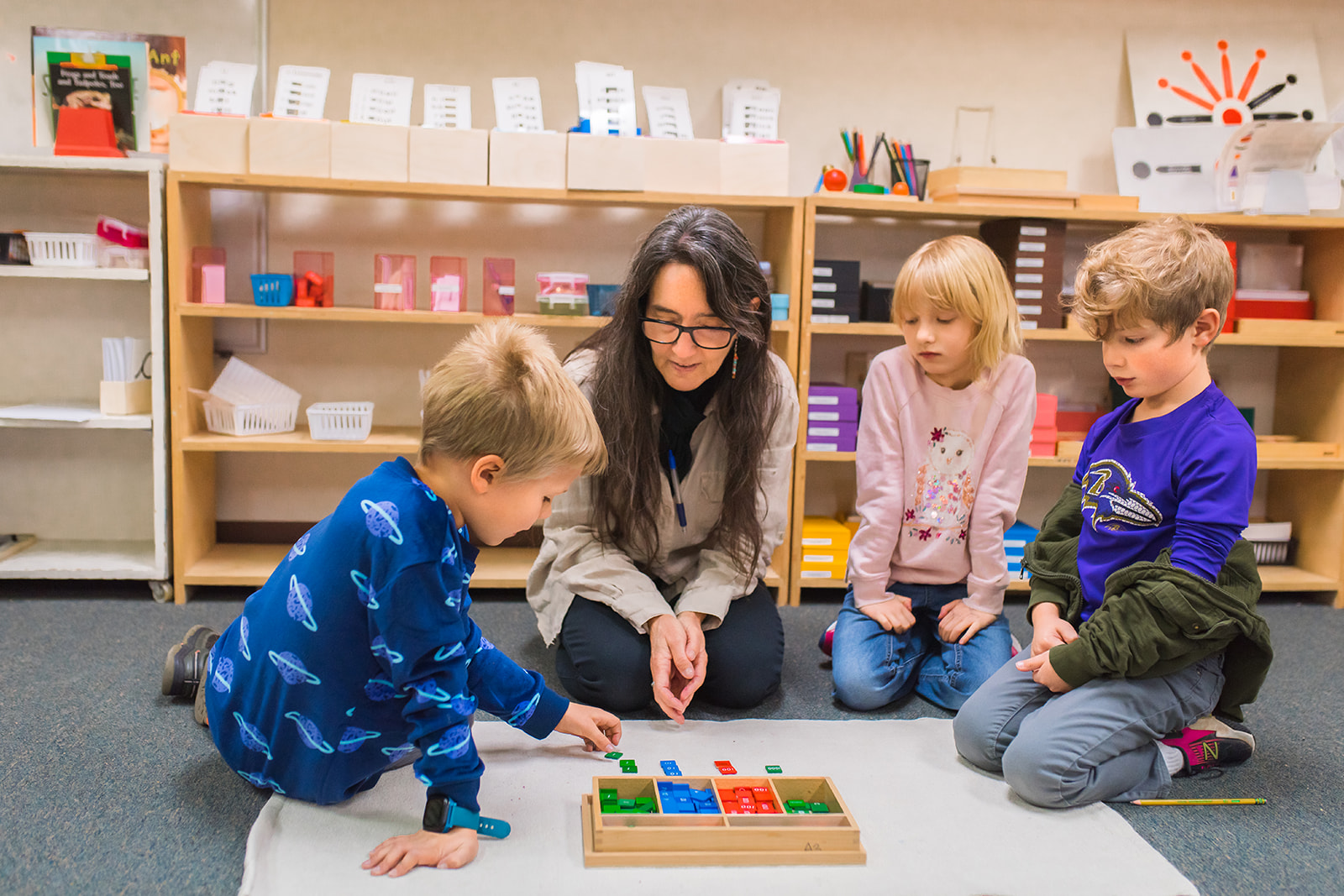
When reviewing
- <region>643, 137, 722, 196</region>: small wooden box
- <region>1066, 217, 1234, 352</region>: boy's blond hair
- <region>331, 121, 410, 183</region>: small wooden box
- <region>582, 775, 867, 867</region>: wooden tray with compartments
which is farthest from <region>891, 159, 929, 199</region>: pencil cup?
<region>582, 775, 867, 867</region>: wooden tray with compartments

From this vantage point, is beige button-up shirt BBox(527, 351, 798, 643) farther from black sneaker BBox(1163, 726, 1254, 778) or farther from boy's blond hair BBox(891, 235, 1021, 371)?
black sneaker BBox(1163, 726, 1254, 778)

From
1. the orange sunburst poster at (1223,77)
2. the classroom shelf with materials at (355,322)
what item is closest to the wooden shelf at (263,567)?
the classroom shelf with materials at (355,322)

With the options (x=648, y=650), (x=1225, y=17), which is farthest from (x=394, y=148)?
(x=1225, y=17)

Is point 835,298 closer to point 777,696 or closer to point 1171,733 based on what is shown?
point 777,696

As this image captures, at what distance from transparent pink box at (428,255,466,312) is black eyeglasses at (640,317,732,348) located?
102 cm

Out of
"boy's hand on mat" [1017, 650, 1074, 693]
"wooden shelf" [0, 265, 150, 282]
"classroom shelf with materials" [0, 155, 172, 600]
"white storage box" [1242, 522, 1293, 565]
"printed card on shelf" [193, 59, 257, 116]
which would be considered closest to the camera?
"boy's hand on mat" [1017, 650, 1074, 693]

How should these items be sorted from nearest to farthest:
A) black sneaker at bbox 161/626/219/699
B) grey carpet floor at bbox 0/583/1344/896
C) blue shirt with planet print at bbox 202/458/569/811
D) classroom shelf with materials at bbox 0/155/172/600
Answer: blue shirt with planet print at bbox 202/458/569/811 < grey carpet floor at bbox 0/583/1344/896 < black sneaker at bbox 161/626/219/699 < classroom shelf with materials at bbox 0/155/172/600

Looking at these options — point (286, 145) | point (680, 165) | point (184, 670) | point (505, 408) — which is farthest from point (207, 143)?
point (505, 408)

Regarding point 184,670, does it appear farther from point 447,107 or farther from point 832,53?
point 832,53

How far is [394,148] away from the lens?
2342 mm

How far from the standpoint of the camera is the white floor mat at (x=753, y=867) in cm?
118

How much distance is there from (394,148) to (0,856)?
1677mm

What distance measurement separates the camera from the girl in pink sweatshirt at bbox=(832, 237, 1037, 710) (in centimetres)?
182

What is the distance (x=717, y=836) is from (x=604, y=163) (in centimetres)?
167
